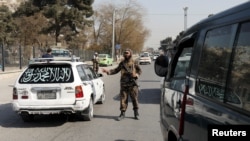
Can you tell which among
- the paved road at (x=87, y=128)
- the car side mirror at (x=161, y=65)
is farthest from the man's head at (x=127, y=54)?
the car side mirror at (x=161, y=65)

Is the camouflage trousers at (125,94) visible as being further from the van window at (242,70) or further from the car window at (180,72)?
the van window at (242,70)

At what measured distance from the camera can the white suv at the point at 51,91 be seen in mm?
9508

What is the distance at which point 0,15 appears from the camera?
58750mm

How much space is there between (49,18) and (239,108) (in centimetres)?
5877

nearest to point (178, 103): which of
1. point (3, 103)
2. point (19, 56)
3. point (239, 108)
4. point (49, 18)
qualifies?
point (239, 108)

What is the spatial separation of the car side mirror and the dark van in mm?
614

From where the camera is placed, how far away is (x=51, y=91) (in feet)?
31.4

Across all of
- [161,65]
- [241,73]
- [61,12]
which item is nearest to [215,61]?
[241,73]

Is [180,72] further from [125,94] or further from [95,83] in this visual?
[95,83]

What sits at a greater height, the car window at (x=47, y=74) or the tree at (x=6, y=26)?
the tree at (x=6, y=26)

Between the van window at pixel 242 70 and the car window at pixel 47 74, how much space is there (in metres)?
7.10

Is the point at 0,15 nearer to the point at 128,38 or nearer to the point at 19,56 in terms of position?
the point at 19,56

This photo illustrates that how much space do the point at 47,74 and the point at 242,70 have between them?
24.9ft

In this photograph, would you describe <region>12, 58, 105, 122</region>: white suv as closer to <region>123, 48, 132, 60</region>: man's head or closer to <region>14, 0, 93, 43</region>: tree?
<region>123, 48, 132, 60</region>: man's head
